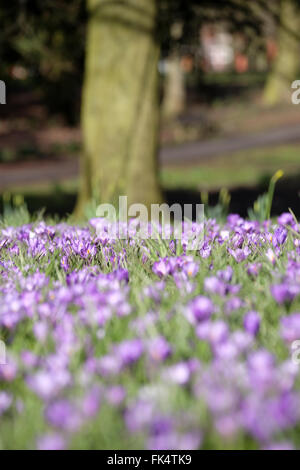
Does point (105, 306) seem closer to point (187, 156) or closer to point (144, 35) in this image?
point (144, 35)

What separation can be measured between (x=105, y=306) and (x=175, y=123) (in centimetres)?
2500

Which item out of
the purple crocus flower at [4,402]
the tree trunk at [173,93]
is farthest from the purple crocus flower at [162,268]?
the tree trunk at [173,93]

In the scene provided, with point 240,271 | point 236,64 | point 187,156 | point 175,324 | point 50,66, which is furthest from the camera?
point 236,64

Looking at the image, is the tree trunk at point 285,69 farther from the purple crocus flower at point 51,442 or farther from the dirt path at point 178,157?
the purple crocus flower at point 51,442

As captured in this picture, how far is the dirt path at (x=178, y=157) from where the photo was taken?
18.7 metres

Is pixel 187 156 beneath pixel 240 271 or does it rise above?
above

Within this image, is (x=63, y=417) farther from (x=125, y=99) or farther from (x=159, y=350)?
(x=125, y=99)

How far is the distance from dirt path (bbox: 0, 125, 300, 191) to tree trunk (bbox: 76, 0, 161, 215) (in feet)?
27.9

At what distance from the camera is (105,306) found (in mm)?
2498

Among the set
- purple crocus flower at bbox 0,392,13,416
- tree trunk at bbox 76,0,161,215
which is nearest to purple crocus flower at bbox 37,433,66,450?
purple crocus flower at bbox 0,392,13,416

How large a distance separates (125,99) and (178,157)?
12.2 metres

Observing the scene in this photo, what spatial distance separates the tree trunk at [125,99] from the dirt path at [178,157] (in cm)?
852

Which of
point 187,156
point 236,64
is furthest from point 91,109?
point 236,64

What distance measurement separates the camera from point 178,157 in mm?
20672
